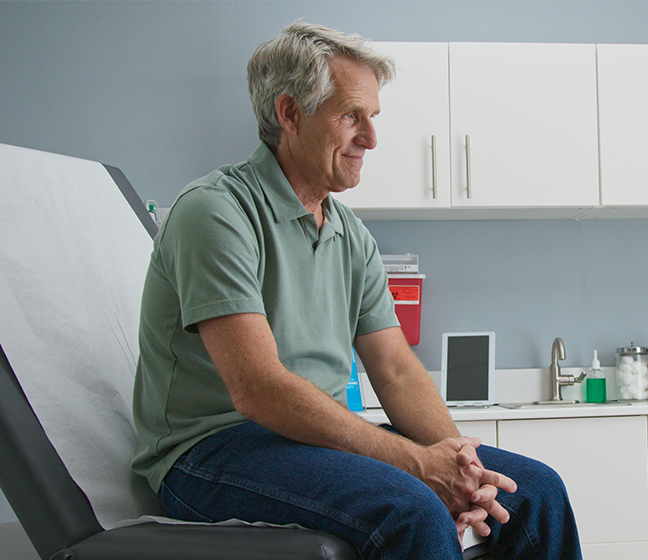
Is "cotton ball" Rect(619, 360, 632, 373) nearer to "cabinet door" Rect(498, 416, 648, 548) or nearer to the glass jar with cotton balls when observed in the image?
the glass jar with cotton balls

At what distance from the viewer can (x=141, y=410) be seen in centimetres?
109

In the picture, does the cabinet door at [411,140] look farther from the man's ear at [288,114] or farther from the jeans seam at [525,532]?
the jeans seam at [525,532]

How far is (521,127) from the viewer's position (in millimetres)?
2207

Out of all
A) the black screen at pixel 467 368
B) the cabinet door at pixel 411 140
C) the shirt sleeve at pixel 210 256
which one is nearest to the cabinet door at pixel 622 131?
the cabinet door at pixel 411 140

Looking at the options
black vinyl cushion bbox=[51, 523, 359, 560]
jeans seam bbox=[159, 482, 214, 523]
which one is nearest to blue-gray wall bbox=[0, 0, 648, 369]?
jeans seam bbox=[159, 482, 214, 523]

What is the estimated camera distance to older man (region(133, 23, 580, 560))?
2.81 ft

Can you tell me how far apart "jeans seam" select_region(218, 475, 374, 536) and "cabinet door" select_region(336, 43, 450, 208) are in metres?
1.42

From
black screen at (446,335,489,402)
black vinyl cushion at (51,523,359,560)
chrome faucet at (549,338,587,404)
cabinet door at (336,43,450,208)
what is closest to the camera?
black vinyl cushion at (51,523,359,560)

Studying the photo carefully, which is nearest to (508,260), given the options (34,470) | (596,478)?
(596,478)

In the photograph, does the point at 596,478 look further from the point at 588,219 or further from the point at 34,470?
the point at 34,470

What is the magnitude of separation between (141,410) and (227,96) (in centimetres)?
171

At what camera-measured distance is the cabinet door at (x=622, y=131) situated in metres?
2.22

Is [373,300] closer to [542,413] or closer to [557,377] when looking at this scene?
[542,413]

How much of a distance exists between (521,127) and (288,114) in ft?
4.18
